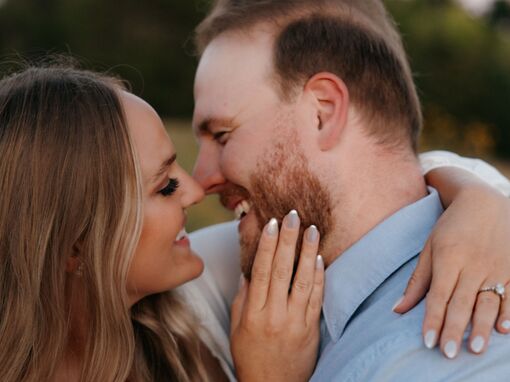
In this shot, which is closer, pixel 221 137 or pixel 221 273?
pixel 221 137

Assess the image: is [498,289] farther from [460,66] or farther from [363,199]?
[460,66]

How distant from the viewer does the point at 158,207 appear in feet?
8.64

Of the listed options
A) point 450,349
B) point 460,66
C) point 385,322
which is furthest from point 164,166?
point 460,66

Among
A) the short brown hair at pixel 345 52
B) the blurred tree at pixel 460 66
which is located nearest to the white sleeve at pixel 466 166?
the short brown hair at pixel 345 52

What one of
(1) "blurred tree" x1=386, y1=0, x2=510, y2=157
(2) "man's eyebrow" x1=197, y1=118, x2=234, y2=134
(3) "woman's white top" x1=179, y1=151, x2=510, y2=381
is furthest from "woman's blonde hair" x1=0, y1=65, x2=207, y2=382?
(1) "blurred tree" x1=386, y1=0, x2=510, y2=157

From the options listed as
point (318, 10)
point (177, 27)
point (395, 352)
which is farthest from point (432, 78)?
point (395, 352)

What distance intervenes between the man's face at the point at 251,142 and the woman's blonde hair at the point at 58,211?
Answer: 1.46ft

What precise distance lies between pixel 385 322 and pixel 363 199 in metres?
0.55

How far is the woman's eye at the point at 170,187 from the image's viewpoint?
269 cm

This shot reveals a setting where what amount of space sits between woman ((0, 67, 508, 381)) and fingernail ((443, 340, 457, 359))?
0.71m

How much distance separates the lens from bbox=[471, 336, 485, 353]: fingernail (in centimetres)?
194

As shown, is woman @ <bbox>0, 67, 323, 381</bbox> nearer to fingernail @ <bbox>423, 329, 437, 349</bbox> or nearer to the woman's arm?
the woman's arm

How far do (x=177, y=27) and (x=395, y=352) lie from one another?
16.0 meters

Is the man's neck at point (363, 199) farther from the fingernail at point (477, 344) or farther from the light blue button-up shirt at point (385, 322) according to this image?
the fingernail at point (477, 344)
